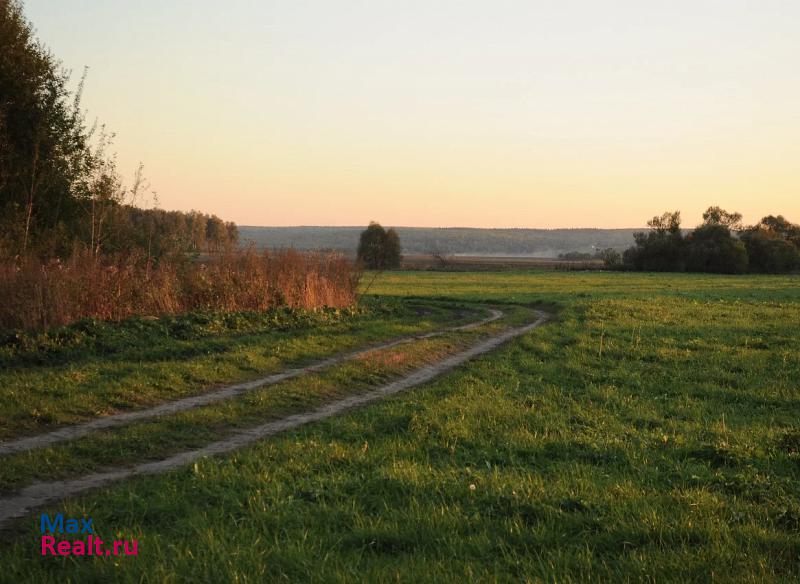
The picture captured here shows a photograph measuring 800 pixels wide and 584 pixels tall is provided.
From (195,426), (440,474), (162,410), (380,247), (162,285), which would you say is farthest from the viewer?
(380,247)

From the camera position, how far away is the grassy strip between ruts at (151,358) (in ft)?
37.8

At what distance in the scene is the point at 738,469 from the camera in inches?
329

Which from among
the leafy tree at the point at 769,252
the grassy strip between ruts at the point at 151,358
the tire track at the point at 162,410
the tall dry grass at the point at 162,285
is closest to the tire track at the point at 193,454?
the tire track at the point at 162,410

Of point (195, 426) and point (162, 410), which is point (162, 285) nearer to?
point (162, 410)

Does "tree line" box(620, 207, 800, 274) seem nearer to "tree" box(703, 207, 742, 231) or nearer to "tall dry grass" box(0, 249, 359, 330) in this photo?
"tree" box(703, 207, 742, 231)

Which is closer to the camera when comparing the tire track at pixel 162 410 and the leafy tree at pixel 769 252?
the tire track at pixel 162 410

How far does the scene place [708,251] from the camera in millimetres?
87750

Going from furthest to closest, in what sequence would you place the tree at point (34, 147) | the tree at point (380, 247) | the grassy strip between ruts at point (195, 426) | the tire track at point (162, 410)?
1. the tree at point (380, 247)
2. the tree at point (34, 147)
3. the tire track at point (162, 410)
4. the grassy strip between ruts at point (195, 426)

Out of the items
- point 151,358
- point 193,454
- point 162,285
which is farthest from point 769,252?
point 193,454

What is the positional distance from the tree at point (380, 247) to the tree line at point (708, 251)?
94.2 feet

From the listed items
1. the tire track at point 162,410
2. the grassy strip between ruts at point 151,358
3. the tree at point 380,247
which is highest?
the tree at point 380,247

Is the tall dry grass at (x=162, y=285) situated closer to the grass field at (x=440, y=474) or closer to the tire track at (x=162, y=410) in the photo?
the grass field at (x=440, y=474)

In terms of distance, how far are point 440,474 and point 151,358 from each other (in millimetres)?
9990

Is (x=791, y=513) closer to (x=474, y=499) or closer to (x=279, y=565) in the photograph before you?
(x=474, y=499)
